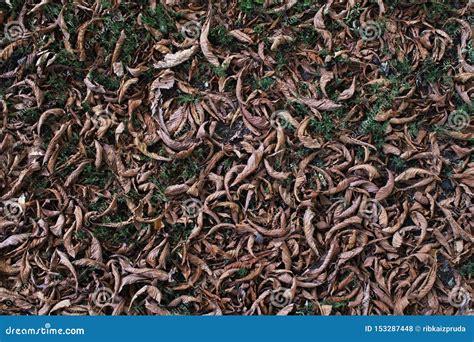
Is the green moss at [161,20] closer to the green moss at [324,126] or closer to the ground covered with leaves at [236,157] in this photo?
the ground covered with leaves at [236,157]

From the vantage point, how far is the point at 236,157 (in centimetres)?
342

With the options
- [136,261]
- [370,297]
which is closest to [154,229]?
[136,261]

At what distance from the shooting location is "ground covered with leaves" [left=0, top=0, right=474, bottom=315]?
3.29 meters

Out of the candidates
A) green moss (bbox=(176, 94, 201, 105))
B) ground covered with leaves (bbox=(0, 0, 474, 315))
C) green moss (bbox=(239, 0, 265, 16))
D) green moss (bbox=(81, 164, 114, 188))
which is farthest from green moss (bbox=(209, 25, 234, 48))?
green moss (bbox=(81, 164, 114, 188))

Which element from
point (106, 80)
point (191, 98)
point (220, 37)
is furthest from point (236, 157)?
point (106, 80)

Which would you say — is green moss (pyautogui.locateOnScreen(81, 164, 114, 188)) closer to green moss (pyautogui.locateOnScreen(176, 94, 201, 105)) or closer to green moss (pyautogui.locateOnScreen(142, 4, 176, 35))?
green moss (pyautogui.locateOnScreen(176, 94, 201, 105))

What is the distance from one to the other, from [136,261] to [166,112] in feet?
2.84

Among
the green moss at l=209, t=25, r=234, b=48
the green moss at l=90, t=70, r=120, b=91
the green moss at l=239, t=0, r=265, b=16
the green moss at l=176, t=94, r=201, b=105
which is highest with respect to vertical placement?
the green moss at l=239, t=0, r=265, b=16

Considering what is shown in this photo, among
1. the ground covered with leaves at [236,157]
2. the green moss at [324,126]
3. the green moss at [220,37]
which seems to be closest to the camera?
the ground covered with leaves at [236,157]

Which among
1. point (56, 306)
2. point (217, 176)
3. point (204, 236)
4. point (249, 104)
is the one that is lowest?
point (56, 306)

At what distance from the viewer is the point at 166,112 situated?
137 inches

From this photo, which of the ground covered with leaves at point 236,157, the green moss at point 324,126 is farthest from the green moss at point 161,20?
the green moss at point 324,126

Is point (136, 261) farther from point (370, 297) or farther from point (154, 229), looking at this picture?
point (370, 297)

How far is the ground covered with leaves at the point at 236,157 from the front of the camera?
3.29 metres
